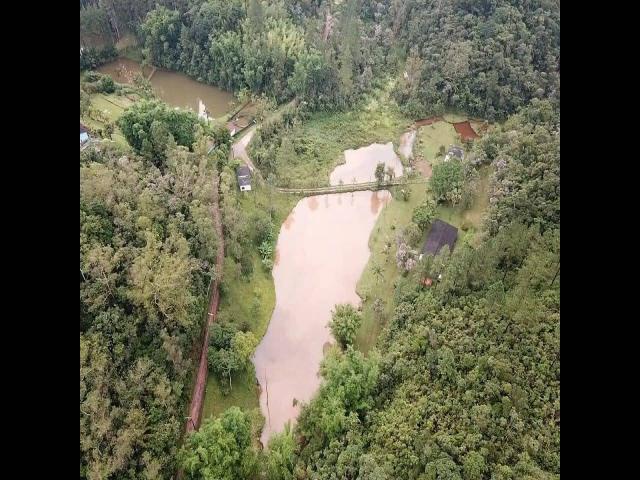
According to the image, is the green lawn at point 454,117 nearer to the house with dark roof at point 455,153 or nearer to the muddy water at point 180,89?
the house with dark roof at point 455,153

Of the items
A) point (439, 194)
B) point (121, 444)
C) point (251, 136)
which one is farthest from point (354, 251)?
point (121, 444)

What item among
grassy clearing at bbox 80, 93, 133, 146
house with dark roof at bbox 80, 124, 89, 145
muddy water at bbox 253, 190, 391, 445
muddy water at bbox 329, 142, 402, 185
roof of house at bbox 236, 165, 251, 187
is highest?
house with dark roof at bbox 80, 124, 89, 145

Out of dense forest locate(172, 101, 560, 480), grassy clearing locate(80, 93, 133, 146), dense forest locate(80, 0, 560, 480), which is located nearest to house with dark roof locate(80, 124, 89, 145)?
grassy clearing locate(80, 93, 133, 146)

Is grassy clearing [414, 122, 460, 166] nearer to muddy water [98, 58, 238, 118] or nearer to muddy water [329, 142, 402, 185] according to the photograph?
muddy water [329, 142, 402, 185]

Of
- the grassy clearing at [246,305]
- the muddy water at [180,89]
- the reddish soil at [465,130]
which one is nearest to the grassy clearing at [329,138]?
the grassy clearing at [246,305]

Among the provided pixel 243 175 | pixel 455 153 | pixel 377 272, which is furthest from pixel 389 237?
pixel 243 175
